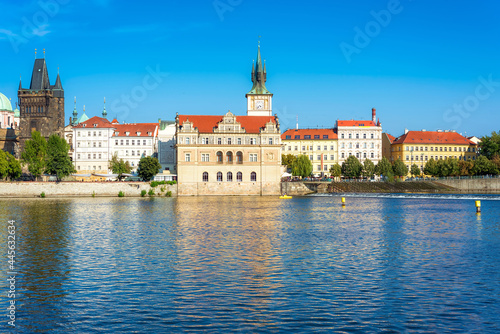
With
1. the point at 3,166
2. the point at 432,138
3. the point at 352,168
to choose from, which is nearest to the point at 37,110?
the point at 3,166

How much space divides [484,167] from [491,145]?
12365 mm

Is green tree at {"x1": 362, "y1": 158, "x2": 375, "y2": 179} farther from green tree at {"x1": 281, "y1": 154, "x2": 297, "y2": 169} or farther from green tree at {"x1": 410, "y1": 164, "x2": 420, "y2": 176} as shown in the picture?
green tree at {"x1": 281, "y1": 154, "x2": 297, "y2": 169}

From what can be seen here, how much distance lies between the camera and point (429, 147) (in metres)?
129

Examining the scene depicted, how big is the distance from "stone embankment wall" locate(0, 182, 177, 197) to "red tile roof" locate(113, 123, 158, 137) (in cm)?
3077

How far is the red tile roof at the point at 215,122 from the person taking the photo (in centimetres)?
9525

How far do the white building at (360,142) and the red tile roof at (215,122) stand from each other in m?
33.6

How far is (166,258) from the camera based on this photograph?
25016 mm

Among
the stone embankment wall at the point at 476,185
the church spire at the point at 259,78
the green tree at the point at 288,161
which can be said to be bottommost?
the stone embankment wall at the point at 476,185

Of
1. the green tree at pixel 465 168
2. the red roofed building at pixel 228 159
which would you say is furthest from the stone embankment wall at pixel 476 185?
the red roofed building at pixel 228 159

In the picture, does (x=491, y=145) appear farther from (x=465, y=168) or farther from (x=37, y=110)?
(x=37, y=110)

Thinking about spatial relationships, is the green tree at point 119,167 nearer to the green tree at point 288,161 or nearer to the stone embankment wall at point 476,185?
the green tree at point 288,161

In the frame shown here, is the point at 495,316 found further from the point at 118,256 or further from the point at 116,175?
the point at 116,175

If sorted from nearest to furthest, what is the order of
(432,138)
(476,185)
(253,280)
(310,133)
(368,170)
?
(253,280), (476,185), (368,170), (310,133), (432,138)

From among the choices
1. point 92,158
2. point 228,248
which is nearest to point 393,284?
point 228,248
